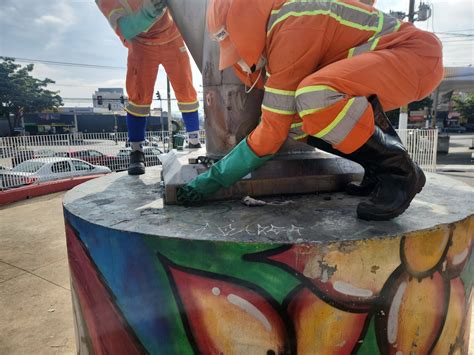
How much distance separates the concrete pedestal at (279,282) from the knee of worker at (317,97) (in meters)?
0.54

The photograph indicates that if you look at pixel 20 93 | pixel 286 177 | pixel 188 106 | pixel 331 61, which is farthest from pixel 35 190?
pixel 20 93

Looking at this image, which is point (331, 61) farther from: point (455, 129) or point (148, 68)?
point (455, 129)

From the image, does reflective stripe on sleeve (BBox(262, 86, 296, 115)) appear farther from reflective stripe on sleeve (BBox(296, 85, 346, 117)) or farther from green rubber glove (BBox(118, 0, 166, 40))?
green rubber glove (BBox(118, 0, 166, 40))

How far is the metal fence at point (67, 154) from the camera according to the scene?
866 centimetres

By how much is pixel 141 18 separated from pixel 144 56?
1.51 ft

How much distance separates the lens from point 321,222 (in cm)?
171

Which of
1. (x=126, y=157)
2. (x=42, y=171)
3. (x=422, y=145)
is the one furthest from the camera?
(x=126, y=157)

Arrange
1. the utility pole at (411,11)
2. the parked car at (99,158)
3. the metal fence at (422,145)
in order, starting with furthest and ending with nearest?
the utility pole at (411,11) → the parked car at (99,158) → the metal fence at (422,145)

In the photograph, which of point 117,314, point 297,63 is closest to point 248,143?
point 297,63

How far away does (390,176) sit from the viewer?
1718 mm

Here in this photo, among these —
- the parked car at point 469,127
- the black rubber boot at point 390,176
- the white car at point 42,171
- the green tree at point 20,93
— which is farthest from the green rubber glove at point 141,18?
the parked car at point 469,127

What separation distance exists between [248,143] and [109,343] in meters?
1.22

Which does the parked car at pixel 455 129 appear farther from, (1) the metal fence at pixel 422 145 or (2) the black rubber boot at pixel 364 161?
(2) the black rubber boot at pixel 364 161

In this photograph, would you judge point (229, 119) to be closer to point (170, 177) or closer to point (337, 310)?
point (170, 177)
